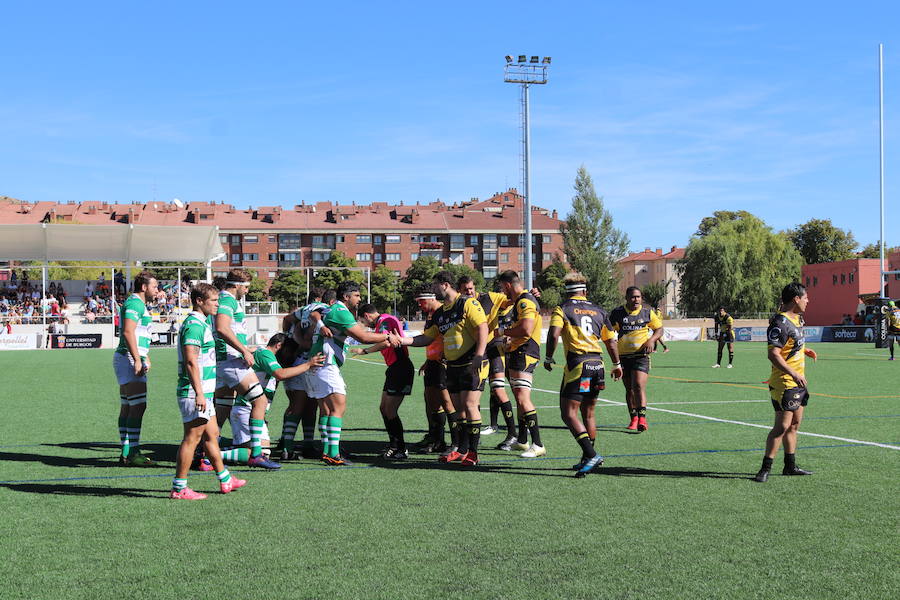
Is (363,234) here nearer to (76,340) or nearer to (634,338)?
(76,340)

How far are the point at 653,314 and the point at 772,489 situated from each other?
5551mm

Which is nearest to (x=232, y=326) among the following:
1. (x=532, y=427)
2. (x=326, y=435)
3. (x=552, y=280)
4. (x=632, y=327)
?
(x=326, y=435)

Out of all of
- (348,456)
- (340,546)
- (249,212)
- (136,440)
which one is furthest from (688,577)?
(249,212)

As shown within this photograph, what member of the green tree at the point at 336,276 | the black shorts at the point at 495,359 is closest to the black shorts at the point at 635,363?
the black shorts at the point at 495,359

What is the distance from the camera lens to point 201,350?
7.05 metres

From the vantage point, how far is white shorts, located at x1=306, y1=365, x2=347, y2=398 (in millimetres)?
8312

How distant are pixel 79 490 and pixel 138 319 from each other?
1.97m

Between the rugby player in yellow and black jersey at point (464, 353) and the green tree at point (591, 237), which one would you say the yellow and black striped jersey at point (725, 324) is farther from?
the green tree at point (591, 237)

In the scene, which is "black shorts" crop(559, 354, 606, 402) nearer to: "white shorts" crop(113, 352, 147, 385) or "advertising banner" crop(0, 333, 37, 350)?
"white shorts" crop(113, 352, 147, 385)

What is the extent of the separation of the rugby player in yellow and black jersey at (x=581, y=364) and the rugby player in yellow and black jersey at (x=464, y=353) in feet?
2.65

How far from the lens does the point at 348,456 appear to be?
9.08 metres

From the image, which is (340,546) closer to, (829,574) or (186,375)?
(186,375)

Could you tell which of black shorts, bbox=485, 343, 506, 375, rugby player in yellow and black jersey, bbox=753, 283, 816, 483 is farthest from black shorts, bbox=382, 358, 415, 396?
rugby player in yellow and black jersey, bbox=753, 283, 816, 483

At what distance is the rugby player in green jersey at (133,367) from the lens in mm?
8461
